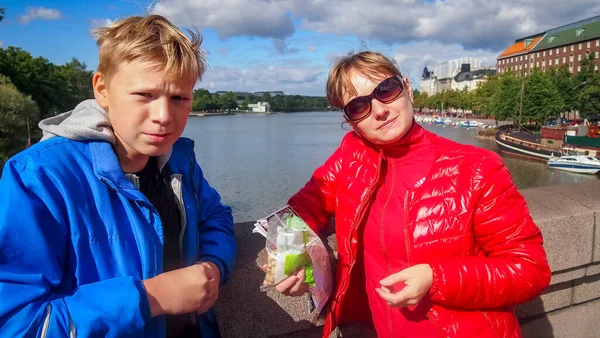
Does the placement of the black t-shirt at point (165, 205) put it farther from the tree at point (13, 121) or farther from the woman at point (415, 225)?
the tree at point (13, 121)

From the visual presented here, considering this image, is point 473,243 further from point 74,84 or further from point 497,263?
point 74,84

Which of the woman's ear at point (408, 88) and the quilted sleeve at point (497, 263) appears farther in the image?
the woman's ear at point (408, 88)

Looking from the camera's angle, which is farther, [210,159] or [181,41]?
[210,159]

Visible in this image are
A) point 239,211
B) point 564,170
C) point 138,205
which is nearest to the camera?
point 138,205

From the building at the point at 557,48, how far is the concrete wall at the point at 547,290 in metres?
80.0

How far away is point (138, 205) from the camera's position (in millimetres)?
1379

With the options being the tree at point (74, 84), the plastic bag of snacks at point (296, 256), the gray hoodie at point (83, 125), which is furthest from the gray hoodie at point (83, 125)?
the tree at point (74, 84)

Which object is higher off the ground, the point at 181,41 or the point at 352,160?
the point at 181,41

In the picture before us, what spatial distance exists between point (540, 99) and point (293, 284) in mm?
63490

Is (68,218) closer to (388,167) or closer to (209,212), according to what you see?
(209,212)

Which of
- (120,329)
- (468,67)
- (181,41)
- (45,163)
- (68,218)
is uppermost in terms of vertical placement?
(468,67)

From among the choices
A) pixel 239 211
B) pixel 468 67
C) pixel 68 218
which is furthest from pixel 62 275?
pixel 468 67

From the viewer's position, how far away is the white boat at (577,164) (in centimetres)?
3391

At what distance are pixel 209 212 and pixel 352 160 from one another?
690mm
